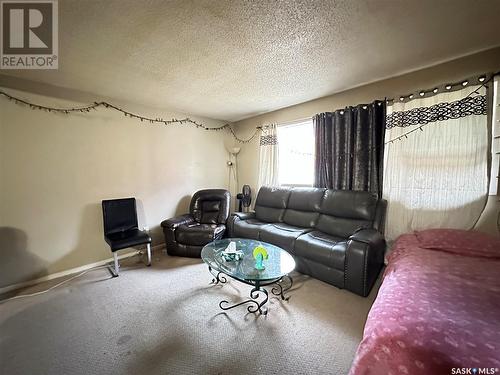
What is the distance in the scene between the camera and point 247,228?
3199 millimetres

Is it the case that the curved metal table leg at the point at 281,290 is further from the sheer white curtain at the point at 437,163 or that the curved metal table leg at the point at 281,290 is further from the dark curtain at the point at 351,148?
the dark curtain at the point at 351,148

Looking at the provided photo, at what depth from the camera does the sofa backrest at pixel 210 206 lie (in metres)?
3.63

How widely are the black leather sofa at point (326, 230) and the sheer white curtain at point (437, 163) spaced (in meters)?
0.27

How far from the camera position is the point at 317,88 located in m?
2.78

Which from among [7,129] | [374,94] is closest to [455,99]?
[374,94]

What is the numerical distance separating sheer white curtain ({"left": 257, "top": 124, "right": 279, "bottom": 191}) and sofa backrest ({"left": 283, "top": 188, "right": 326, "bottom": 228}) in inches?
25.5

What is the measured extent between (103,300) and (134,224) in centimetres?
119

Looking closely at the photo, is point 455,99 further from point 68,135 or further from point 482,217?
point 68,135

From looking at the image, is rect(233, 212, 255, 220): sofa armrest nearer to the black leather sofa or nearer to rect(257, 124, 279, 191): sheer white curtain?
the black leather sofa

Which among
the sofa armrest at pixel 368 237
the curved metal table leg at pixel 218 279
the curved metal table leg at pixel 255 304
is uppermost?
the sofa armrest at pixel 368 237

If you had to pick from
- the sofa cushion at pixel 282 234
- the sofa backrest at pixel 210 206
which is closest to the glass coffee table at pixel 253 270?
the sofa cushion at pixel 282 234

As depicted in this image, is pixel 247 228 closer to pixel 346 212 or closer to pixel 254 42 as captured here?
pixel 346 212

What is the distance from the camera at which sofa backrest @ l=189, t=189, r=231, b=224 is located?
363 centimetres
